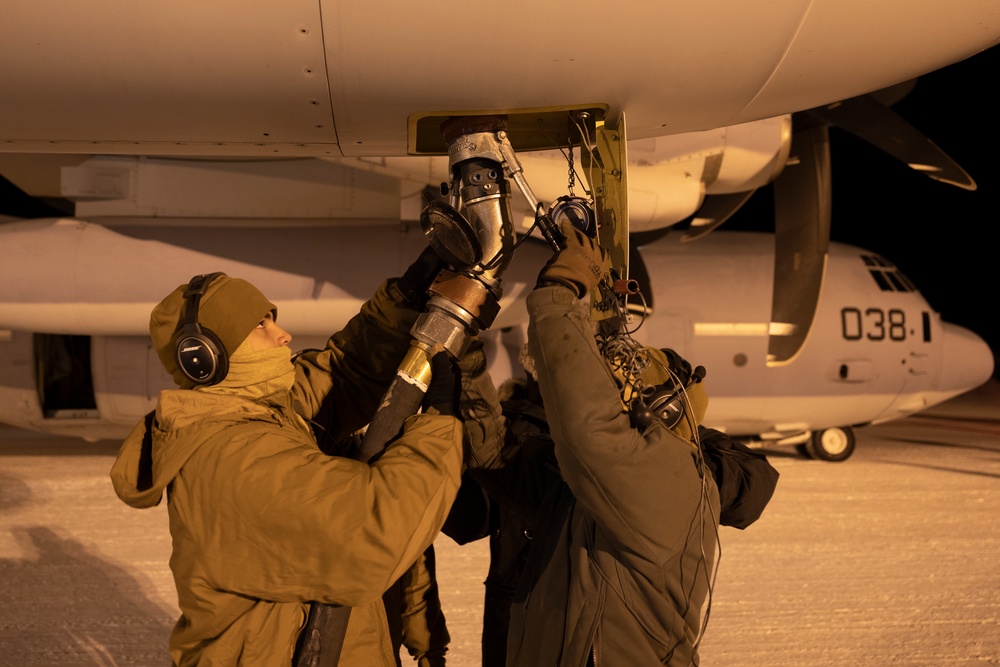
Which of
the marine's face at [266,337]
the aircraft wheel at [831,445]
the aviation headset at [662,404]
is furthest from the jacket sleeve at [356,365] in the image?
the aircraft wheel at [831,445]

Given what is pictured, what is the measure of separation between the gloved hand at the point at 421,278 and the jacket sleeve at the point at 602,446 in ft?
2.16

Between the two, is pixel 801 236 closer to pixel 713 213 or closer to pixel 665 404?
pixel 713 213

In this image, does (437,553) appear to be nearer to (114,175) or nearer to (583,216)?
(583,216)

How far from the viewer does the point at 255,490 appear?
1826 millimetres

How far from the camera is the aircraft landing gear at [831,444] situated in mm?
9000

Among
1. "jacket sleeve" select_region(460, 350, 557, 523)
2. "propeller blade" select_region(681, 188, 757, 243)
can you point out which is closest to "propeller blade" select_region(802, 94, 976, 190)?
"propeller blade" select_region(681, 188, 757, 243)

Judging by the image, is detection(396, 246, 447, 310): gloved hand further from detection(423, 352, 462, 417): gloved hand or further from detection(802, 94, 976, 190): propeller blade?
detection(802, 94, 976, 190): propeller blade

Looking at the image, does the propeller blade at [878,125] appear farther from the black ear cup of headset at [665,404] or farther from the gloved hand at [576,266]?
the black ear cup of headset at [665,404]

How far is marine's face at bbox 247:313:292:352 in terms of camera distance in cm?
213

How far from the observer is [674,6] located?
2545 mm

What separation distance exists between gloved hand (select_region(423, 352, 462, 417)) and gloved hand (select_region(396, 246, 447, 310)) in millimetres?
266

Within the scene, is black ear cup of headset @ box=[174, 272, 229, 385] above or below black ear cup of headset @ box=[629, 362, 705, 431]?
above

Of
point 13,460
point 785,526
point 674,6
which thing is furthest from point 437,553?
point 13,460

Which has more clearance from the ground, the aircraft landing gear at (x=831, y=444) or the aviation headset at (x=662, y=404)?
the aviation headset at (x=662, y=404)
